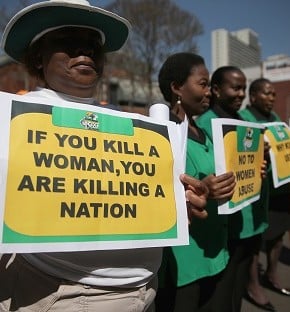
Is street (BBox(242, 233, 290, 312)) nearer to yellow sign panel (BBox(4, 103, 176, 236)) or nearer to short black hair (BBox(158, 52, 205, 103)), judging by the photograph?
short black hair (BBox(158, 52, 205, 103))

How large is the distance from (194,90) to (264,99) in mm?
1847

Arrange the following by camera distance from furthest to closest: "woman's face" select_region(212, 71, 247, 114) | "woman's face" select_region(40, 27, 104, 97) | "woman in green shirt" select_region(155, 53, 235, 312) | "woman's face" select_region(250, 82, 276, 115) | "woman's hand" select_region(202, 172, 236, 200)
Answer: "woman's face" select_region(250, 82, 276, 115) < "woman's face" select_region(212, 71, 247, 114) < "woman in green shirt" select_region(155, 53, 235, 312) < "woman's hand" select_region(202, 172, 236, 200) < "woman's face" select_region(40, 27, 104, 97)

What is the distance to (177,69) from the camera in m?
2.16

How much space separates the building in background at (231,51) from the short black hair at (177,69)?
37.1 metres

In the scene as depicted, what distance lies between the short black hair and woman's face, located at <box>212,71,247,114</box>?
656mm

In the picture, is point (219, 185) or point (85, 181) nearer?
point (85, 181)

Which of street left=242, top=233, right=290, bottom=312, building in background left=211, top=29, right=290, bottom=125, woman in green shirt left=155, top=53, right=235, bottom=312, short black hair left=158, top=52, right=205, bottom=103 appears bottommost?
street left=242, top=233, right=290, bottom=312

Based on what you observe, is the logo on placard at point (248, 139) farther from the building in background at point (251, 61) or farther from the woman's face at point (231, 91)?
the building in background at point (251, 61)

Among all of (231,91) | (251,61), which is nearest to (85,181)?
(231,91)

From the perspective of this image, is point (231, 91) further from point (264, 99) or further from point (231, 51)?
point (231, 51)

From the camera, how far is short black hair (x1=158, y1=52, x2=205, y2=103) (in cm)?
213

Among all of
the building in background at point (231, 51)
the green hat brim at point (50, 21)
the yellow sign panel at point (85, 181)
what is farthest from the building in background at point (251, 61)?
the yellow sign panel at point (85, 181)

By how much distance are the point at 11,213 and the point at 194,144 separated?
3.66ft

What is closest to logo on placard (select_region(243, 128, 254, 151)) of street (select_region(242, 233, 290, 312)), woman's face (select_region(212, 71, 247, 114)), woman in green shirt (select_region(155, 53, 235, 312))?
woman in green shirt (select_region(155, 53, 235, 312))
